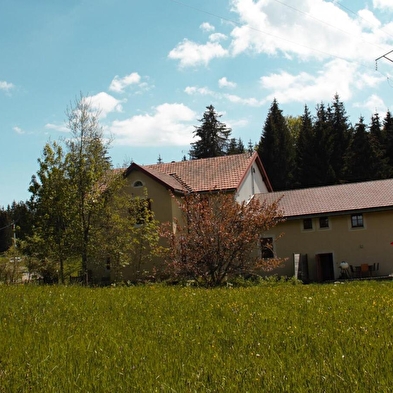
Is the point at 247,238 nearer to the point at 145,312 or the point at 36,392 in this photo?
the point at 145,312

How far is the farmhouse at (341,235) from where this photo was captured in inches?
1137

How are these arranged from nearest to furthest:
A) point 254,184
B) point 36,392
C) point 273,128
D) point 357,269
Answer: point 36,392, point 357,269, point 254,184, point 273,128

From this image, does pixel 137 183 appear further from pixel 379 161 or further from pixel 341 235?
pixel 379 161

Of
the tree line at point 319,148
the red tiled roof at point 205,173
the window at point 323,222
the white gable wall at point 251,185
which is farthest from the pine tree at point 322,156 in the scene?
the window at point 323,222

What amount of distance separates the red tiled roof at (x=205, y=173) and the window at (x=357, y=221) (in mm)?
7803

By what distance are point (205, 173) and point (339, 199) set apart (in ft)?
32.3

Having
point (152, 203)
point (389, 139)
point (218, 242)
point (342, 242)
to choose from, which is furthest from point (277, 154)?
point (218, 242)

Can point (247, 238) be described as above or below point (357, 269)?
above

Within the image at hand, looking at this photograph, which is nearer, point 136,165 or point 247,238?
point 247,238

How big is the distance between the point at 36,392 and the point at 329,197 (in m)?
30.1

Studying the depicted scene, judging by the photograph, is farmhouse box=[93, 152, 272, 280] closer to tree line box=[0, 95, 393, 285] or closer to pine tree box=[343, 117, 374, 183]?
tree line box=[0, 95, 393, 285]

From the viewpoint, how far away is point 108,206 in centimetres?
2523

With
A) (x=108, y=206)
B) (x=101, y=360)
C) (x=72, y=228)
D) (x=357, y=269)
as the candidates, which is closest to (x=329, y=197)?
(x=357, y=269)

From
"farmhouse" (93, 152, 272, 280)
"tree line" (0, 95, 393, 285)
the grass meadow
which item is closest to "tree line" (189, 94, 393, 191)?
"farmhouse" (93, 152, 272, 280)
